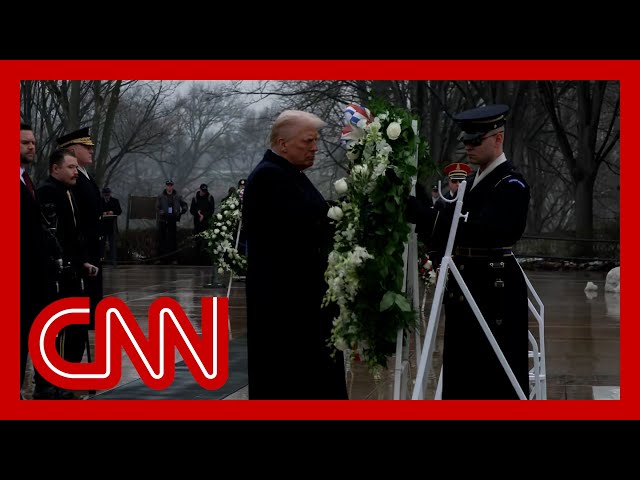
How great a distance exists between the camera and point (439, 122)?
31828mm

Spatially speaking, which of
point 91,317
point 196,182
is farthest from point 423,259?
point 196,182

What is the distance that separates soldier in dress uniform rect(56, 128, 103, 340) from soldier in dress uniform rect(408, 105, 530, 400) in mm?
3654

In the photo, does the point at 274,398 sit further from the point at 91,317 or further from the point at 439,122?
the point at 439,122

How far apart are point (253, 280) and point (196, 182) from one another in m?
58.2

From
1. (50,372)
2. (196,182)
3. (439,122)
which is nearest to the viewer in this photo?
(50,372)

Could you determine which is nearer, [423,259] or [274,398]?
[274,398]

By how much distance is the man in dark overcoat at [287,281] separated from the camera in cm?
659

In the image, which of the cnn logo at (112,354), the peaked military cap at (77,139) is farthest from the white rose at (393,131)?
the peaked military cap at (77,139)

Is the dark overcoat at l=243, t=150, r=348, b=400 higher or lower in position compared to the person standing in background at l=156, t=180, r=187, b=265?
lower

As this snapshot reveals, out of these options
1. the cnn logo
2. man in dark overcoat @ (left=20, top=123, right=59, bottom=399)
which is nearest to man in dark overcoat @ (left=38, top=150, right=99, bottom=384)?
the cnn logo

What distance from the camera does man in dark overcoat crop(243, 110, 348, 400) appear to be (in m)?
6.59

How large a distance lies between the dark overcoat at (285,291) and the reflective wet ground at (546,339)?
2.84ft

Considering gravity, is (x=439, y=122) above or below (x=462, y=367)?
above

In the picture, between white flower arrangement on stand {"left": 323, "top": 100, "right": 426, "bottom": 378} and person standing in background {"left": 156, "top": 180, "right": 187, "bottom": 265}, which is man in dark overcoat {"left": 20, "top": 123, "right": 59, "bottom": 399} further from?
person standing in background {"left": 156, "top": 180, "right": 187, "bottom": 265}
